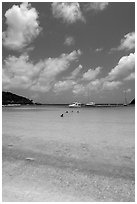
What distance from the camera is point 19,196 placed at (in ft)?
16.2

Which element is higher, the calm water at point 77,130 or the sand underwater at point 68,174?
the sand underwater at point 68,174

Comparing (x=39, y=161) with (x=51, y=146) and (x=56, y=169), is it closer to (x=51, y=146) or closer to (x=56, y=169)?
(x=56, y=169)

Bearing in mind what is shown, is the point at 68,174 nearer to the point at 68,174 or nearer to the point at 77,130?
the point at 68,174

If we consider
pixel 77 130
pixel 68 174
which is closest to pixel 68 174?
pixel 68 174

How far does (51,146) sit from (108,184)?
6076 mm

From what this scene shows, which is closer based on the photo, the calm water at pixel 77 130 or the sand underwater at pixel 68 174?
the sand underwater at pixel 68 174

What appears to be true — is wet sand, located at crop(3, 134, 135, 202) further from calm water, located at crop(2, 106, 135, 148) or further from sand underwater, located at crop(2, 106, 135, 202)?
calm water, located at crop(2, 106, 135, 148)

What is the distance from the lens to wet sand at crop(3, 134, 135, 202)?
5191 mm

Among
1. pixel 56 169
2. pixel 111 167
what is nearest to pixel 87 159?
pixel 111 167

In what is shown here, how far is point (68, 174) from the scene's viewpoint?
271 inches

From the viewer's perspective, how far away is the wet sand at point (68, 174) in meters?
5.19

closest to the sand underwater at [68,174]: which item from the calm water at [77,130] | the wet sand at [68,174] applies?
the wet sand at [68,174]

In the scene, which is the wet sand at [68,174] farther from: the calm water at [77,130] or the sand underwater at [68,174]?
the calm water at [77,130]

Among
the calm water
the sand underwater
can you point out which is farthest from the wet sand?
the calm water
